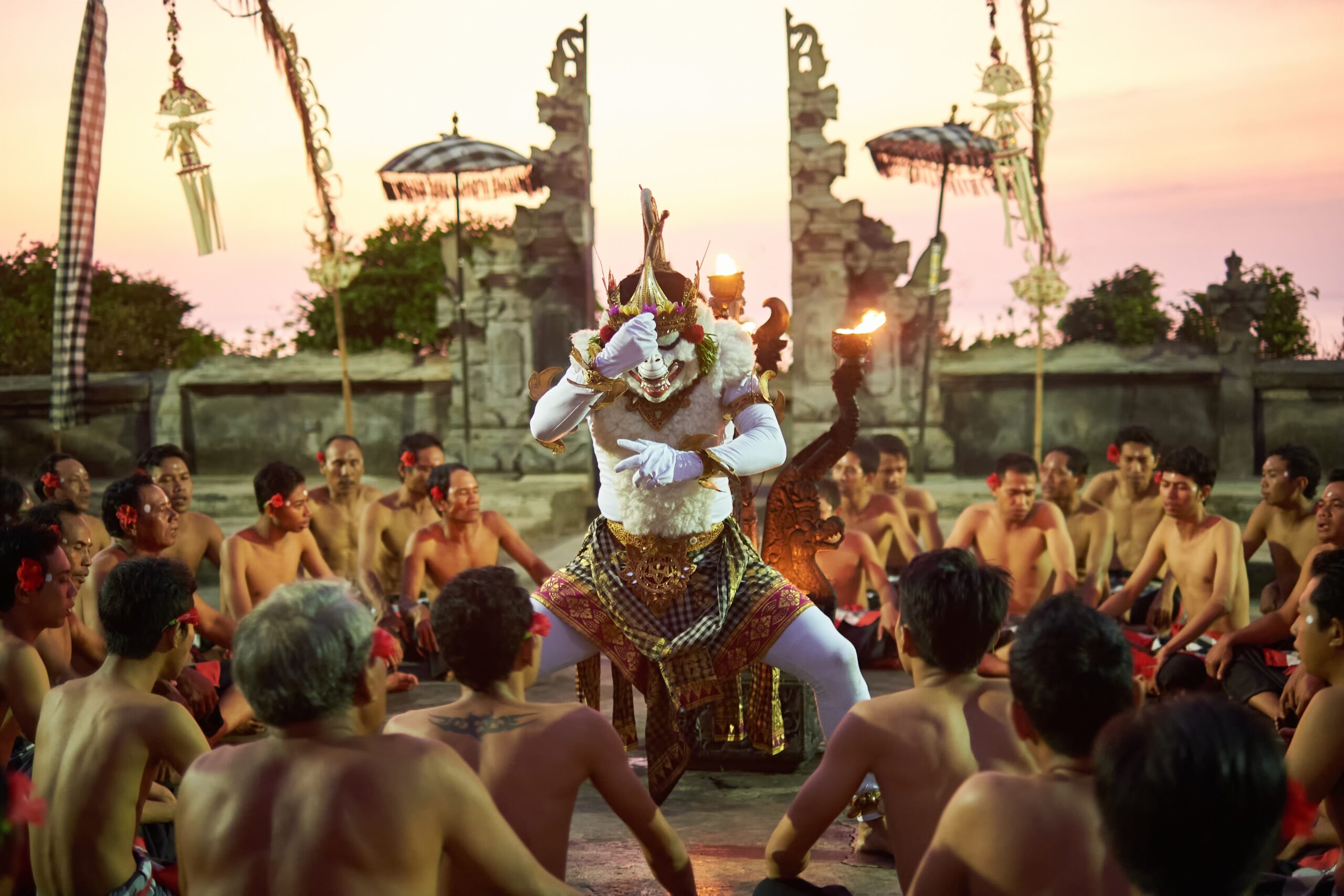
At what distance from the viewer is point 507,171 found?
11.8 m

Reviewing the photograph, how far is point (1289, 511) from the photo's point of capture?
5.65 meters

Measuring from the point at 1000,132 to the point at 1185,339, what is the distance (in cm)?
457

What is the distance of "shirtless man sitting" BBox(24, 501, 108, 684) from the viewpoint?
3.90 m

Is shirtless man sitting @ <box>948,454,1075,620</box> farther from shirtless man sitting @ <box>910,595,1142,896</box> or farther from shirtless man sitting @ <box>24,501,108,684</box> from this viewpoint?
shirtless man sitting @ <box>910,595,1142,896</box>

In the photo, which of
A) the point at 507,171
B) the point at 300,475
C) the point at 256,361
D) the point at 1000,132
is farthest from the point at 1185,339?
the point at 300,475

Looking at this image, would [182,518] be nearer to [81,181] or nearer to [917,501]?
[917,501]

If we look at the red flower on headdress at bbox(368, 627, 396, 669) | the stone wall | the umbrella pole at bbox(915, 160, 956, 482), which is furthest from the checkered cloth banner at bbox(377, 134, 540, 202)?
the red flower on headdress at bbox(368, 627, 396, 669)

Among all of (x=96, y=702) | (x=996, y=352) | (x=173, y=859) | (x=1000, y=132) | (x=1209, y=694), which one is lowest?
(x=173, y=859)

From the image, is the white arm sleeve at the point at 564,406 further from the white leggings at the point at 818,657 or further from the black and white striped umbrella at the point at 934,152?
the black and white striped umbrella at the point at 934,152

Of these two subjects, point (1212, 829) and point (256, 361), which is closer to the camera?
point (1212, 829)

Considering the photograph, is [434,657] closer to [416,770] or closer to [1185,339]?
[416,770]

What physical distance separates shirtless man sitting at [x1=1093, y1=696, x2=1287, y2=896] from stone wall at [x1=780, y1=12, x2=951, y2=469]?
9.40 metres

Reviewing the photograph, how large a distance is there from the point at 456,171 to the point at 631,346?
8.30 meters

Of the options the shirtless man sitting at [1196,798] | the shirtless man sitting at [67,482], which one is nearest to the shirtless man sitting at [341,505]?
the shirtless man sitting at [67,482]
